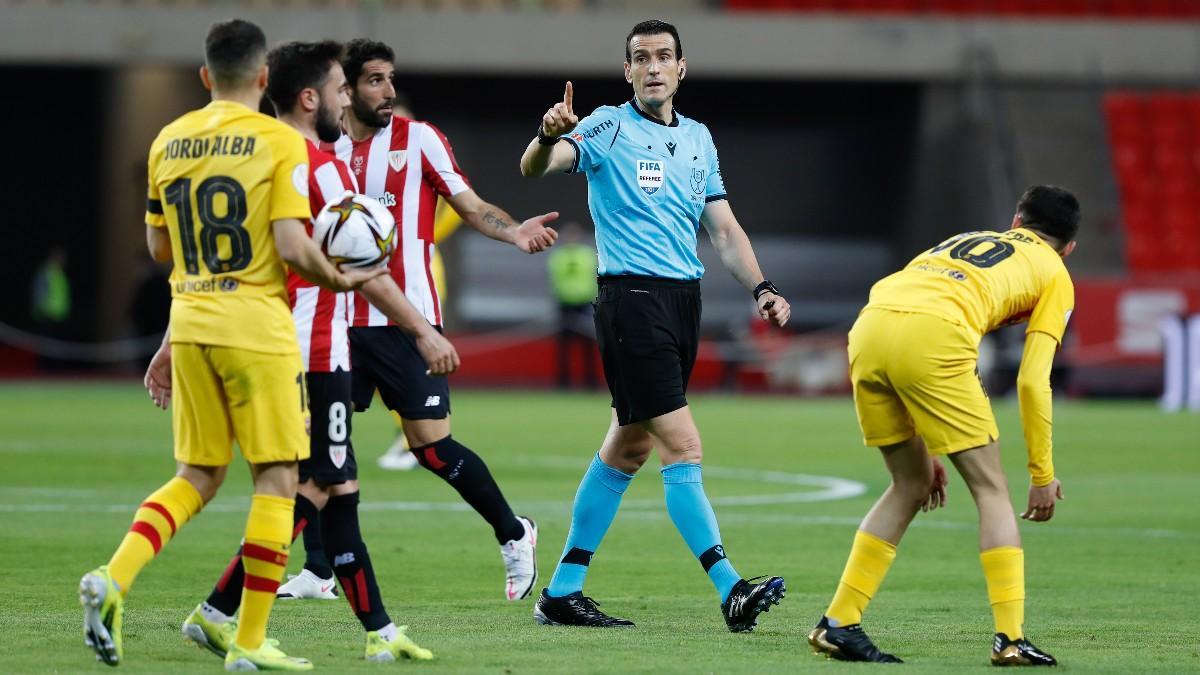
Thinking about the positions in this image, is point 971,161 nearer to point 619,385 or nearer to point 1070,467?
point 1070,467

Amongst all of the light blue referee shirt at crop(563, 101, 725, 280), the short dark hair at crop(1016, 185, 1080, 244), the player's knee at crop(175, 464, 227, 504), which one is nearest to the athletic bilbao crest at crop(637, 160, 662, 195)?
the light blue referee shirt at crop(563, 101, 725, 280)

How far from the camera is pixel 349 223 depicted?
5859 mm

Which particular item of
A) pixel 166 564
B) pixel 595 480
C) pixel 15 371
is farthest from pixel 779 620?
pixel 15 371

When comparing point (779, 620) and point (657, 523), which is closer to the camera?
point (779, 620)

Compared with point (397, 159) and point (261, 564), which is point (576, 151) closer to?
point (397, 159)

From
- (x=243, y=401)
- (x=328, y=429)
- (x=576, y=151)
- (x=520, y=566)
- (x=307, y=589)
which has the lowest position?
(x=307, y=589)

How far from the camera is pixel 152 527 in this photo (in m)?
5.92

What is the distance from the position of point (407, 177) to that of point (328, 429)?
155 centimetres

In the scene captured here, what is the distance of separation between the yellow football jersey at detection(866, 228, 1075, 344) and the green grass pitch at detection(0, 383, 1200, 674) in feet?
3.94

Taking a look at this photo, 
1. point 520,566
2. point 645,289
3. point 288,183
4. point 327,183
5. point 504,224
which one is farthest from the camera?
point 520,566

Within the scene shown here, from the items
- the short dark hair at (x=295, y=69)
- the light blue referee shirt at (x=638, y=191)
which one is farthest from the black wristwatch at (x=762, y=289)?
the short dark hair at (x=295, y=69)

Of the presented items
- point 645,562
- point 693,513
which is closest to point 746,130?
point 645,562

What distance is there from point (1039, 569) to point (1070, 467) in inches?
250

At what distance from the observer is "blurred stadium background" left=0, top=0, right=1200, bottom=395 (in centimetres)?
2925
